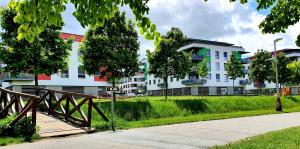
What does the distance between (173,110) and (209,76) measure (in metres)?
52.0

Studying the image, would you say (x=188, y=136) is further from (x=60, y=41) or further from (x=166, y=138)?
(x=60, y=41)

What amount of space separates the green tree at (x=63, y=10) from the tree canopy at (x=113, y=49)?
21.7 m

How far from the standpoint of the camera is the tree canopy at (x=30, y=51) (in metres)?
22.9

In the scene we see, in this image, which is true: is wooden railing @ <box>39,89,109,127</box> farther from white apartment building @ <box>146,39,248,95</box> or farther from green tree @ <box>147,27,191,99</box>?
white apartment building @ <box>146,39,248,95</box>

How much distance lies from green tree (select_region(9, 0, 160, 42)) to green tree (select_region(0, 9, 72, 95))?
19.3 metres

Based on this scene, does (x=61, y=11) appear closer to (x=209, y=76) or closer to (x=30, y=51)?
(x=30, y=51)

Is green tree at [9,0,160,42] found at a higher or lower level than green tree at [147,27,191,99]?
lower

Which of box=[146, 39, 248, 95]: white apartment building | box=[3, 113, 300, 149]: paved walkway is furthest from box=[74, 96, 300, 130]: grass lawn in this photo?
box=[146, 39, 248, 95]: white apartment building

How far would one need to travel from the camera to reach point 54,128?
14.8 meters

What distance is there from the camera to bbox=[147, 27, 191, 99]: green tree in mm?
33719

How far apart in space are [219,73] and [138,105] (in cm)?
5720

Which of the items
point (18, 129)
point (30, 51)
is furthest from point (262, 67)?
point (18, 129)

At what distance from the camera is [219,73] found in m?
78.9

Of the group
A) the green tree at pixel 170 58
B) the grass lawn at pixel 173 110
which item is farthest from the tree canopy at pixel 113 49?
the green tree at pixel 170 58
